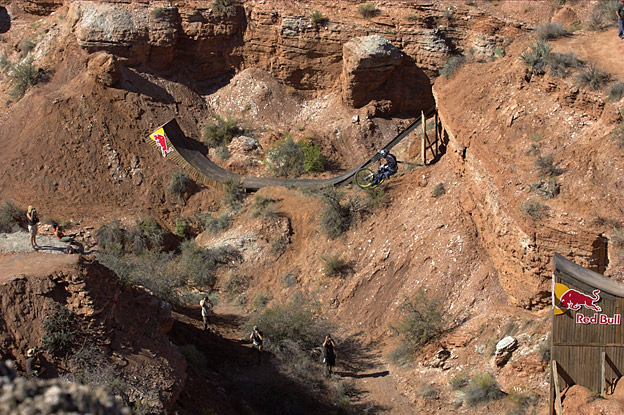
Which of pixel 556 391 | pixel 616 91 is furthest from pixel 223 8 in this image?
pixel 556 391

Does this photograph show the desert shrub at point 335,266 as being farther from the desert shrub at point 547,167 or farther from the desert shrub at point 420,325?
the desert shrub at point 547,167

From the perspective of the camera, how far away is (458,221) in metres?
18.0

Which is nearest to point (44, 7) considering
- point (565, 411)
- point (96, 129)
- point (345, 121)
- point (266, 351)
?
point (96, 129)

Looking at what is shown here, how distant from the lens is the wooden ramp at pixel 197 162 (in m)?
24.0

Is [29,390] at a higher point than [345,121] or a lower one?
higher

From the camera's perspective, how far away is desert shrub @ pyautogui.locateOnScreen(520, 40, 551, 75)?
17.5 metres

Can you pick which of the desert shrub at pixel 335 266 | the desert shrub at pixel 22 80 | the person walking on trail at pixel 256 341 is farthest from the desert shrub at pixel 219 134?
the person walking on trail at pixel 256 341

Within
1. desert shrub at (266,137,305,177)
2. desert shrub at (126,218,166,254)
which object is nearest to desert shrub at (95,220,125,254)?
desert shrub at (126,218,166,254)

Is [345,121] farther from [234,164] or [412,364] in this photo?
[412,364]

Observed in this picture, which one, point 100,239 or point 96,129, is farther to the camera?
point 96,129

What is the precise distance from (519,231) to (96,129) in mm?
16338

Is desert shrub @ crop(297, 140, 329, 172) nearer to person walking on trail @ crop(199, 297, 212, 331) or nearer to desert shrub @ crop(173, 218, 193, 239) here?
desert shrub @ crop(173, 218, 193, 239)

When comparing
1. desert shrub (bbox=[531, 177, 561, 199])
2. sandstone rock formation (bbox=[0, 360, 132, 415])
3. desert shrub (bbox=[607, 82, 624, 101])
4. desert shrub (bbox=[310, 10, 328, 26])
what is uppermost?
sandstone rock formation (bbox=[0, 360, 132, 415])

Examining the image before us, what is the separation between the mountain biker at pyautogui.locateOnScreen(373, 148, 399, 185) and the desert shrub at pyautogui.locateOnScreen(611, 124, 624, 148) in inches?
276
